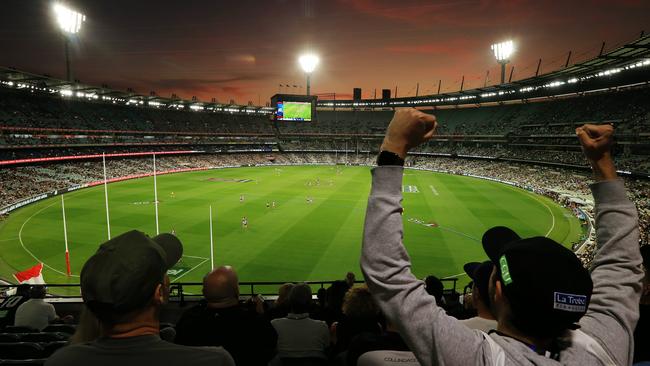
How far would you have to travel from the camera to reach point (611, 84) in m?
61.2

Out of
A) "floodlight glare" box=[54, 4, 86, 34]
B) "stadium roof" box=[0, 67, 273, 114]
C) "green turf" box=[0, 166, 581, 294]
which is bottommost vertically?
"green turf" box=[0, 166, 581, 294]

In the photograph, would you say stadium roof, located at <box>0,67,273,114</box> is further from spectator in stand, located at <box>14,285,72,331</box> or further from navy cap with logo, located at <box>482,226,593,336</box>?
navy cap with logo, located at <box>482,226,593,336</box>

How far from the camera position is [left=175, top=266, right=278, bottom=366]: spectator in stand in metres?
3.64

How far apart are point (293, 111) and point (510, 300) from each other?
10648cm

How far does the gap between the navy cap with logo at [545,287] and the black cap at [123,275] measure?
1.98 metres

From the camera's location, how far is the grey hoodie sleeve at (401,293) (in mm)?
1530

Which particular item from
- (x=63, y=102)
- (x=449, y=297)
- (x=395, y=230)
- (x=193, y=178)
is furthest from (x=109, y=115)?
(x=395, y=230)

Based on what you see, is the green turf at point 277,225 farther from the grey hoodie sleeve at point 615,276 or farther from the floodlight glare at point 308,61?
the floodlight glare at point 308,61

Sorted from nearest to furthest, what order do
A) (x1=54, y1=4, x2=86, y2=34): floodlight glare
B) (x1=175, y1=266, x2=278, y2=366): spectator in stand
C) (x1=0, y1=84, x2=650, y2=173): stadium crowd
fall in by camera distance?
(x1=175, y1=266, x2=278, y2=366): spectator in stand < (x1=54, y1=4, x2=86, y2=34): floodlight glare < (x1=0, y1=84, x2=650, y2=173): stadium crowd

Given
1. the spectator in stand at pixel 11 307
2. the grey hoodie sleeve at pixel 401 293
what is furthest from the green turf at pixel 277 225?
the grey hoodie sleeve at pixel 401 293

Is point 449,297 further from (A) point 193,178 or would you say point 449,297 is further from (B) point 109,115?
(B) point 109,115

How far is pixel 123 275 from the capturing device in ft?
6.97

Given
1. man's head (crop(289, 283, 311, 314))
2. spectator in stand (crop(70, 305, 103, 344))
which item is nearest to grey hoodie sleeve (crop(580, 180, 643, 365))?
spectator in stand (crop(70, 305, 103, 344))

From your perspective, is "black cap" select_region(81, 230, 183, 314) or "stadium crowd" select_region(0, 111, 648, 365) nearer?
"stadium crowd" select_region(0, 111, 648, 365)
